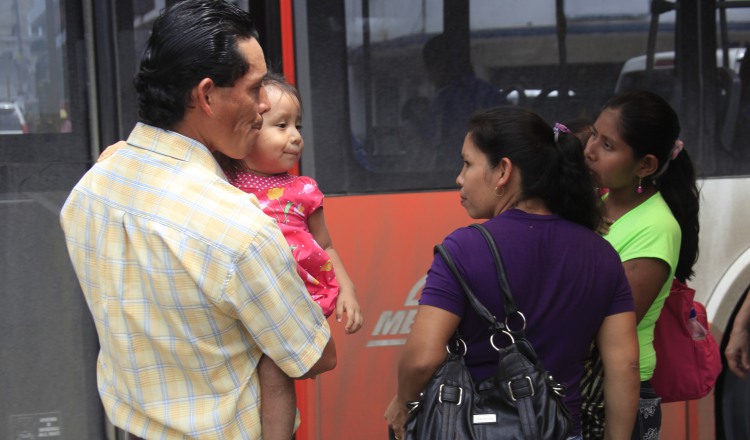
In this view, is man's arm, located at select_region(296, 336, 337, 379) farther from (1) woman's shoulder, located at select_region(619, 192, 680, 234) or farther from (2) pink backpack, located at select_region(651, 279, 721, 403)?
(2) pink backpack, located at select_region(651, 279, 721, 403)

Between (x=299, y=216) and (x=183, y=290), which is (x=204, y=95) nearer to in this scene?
(x=183, y=290)

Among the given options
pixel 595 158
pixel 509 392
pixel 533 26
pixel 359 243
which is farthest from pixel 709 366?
pixel 533 26

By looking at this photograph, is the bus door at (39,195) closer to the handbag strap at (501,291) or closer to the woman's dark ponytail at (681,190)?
the handbag strap at (501,291)

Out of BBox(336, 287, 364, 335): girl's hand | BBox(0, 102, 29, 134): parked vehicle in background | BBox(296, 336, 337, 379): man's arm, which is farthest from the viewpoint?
BBox(0, 102, 29, 134): parked vehicle in background

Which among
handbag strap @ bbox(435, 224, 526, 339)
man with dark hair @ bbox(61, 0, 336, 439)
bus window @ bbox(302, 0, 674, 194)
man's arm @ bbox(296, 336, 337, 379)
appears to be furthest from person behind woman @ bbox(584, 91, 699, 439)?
man with dark hair @ bbox(61, 0, 336, 439)

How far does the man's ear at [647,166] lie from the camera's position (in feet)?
8.35

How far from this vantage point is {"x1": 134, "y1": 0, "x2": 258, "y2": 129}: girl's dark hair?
5.35ft

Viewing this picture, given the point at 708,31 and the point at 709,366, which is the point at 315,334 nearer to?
the point at 709,366

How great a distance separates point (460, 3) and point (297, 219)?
4.53 ft

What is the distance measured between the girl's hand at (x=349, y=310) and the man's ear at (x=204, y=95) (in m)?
0.84

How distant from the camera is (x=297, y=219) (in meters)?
2.42

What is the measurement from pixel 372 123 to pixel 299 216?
1019 mm

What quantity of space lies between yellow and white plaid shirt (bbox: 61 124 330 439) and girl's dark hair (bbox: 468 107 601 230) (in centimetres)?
67

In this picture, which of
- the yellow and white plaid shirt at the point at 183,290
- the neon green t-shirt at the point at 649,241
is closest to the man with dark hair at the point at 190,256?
the yellow and white plaid shirt at the point at 183,290
